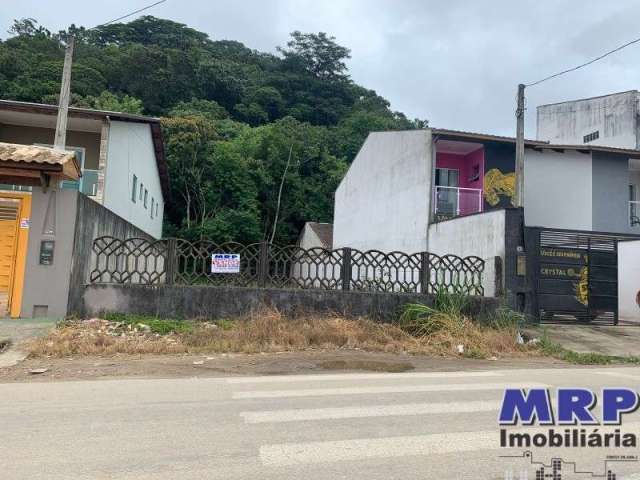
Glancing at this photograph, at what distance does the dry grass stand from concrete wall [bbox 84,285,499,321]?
33cm

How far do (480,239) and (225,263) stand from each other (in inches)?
301

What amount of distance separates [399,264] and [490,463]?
863 centimetres

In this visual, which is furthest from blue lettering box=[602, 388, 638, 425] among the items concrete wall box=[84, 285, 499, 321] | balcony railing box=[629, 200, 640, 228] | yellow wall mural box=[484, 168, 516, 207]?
balcony railing box=[629, 200, 640, 228]

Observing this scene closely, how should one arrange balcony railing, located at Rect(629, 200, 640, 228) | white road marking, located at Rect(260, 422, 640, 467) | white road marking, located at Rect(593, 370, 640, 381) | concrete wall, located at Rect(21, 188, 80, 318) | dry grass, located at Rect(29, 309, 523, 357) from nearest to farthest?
white road marking, located at Rect(260, 422, 640, 467)
white road marking, located at Rect(593, 370, 640, 381)
dry grass, located at Rect(29, 309, 523, 357)
concrete wall, located at Rect(21, 188, 80, 318)
balcony railing, located at Rect(629, 200, 640, 228)

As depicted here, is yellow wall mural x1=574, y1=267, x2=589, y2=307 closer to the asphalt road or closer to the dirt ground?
the dirt ground

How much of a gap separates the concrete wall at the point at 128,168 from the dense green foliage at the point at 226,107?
4.15m

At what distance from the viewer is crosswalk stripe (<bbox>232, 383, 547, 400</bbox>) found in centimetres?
630

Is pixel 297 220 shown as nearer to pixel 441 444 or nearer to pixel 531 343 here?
pixel 531 343

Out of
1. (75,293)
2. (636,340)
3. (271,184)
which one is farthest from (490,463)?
(271,184)

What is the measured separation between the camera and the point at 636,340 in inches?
512

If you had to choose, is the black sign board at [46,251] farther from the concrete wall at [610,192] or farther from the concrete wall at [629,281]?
the concrete wall at [610,192]

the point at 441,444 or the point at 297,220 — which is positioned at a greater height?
the point at 297,220

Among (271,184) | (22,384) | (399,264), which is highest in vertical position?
(271,184)

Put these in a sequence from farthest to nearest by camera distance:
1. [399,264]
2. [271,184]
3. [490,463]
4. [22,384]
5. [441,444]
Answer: [271,184] → [399,264] → [22,384] → [441,444] → [490,463]
